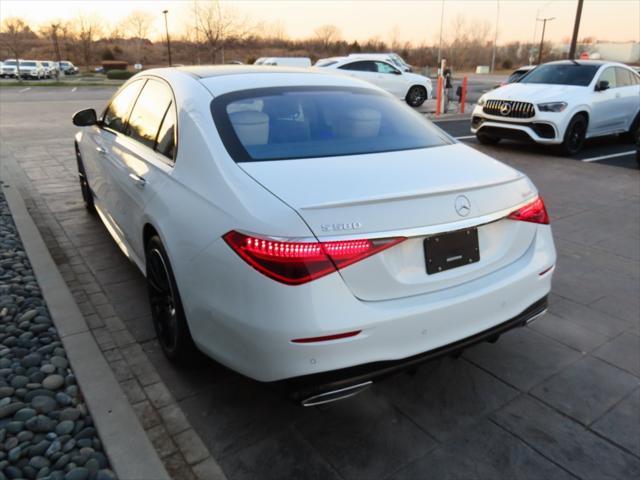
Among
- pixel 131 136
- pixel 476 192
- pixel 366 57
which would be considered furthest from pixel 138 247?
pixel 366 57

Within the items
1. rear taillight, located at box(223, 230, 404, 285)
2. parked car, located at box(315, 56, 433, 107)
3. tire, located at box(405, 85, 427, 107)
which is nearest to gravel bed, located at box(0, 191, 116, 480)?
rear taillight, located at box(223, 230, 404, 285)

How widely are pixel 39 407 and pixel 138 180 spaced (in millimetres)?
1372

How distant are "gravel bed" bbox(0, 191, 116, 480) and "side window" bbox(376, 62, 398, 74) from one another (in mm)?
16234

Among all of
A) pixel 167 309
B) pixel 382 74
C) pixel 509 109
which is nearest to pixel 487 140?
pixel 509 109

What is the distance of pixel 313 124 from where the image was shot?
9.62 feet

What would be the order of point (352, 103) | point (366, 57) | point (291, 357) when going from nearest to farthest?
1. point (291, 357)
2. point (352, 103)
3. point (366, 57)

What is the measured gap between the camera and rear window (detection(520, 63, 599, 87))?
1029 cm

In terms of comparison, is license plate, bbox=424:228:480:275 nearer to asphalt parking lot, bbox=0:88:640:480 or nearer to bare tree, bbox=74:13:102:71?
asphalt parking lot, bbox=0:88:640:480

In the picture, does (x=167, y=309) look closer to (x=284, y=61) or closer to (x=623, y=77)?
(x=623, y=77)

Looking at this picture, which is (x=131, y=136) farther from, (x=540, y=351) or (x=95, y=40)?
(x=95, y=40)

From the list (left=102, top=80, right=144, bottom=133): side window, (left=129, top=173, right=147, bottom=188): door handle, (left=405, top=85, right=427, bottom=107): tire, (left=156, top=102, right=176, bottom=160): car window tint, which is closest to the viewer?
(left=156, top=102, right=176, bottom=160): car window tint

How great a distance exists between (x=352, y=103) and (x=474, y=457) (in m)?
2.07

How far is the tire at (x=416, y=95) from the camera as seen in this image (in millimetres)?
18859

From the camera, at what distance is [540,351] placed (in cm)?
329
